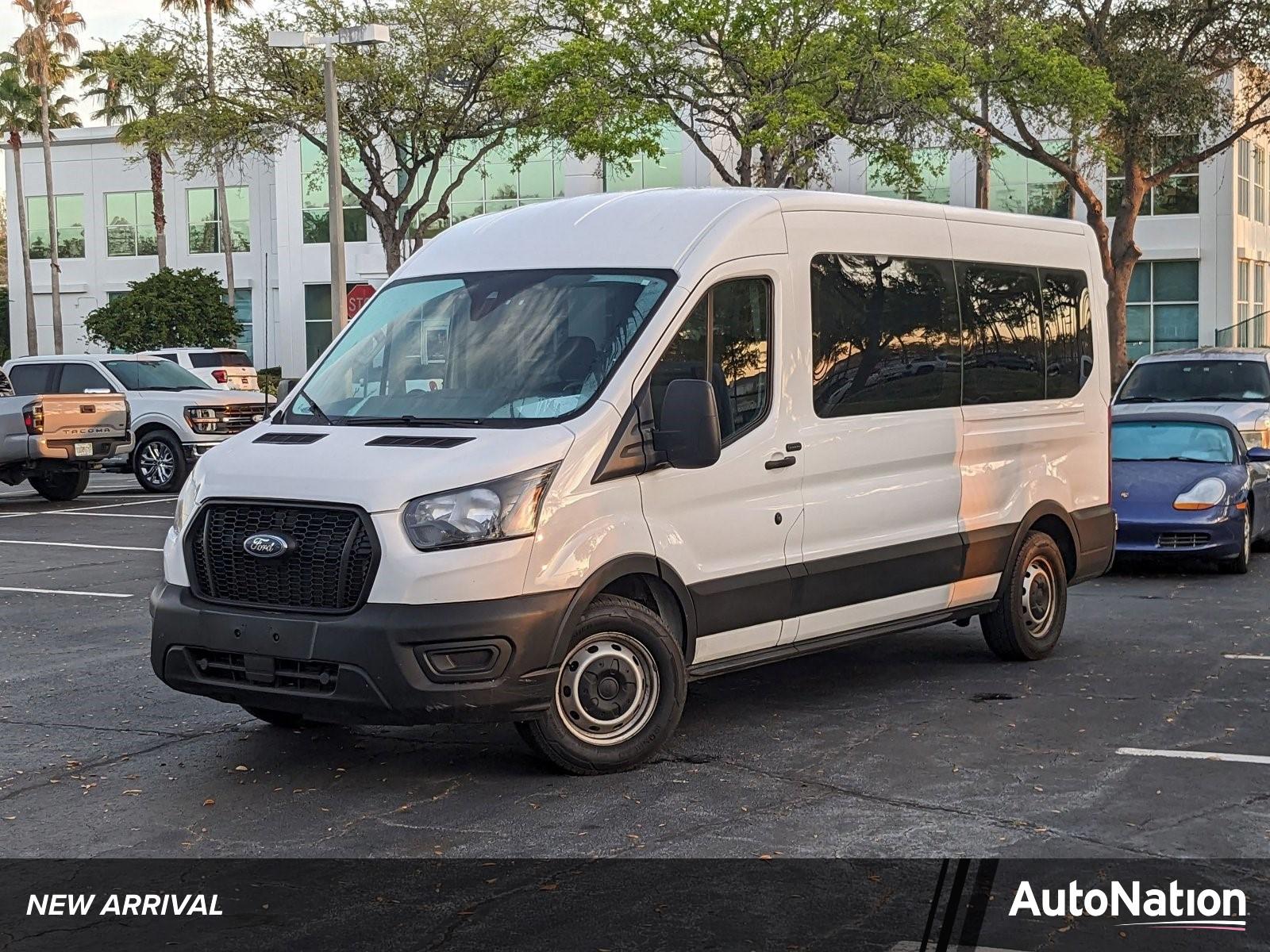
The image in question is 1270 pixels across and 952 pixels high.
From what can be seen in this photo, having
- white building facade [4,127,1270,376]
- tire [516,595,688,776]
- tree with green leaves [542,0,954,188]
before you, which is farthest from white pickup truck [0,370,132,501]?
white building facade [4,127,1270,376]

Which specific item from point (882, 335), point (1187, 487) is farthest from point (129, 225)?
point (882, 335)

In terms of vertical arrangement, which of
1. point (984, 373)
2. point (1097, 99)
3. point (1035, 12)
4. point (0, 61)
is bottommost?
point (984, 373)

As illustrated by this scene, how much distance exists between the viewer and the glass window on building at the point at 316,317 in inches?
2152

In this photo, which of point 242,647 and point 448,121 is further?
point 448,121

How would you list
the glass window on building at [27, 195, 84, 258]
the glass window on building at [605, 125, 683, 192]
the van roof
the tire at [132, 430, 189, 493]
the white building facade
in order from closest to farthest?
the van roof
the tire at [132, 430, 189, 493]
the white building facade
the glass window on building at [605, 125, 683, 192]
the glass window on building at [27, 195, 84, 258]

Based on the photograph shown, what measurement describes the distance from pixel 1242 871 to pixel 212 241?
5778 cm

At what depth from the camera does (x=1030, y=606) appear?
9.66m

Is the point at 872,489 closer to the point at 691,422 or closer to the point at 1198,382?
the point at 691,422

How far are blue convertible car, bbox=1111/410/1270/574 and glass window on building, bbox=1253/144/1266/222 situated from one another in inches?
1462

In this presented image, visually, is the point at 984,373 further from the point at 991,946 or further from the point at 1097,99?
the point at 1097,99

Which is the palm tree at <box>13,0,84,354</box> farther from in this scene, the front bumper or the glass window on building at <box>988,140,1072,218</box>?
the front bumper

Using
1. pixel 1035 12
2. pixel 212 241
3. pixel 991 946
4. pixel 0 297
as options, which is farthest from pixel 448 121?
pixel 0 297

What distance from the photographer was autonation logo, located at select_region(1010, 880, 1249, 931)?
512 centimetres

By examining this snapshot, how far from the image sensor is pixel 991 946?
4.90 meters
